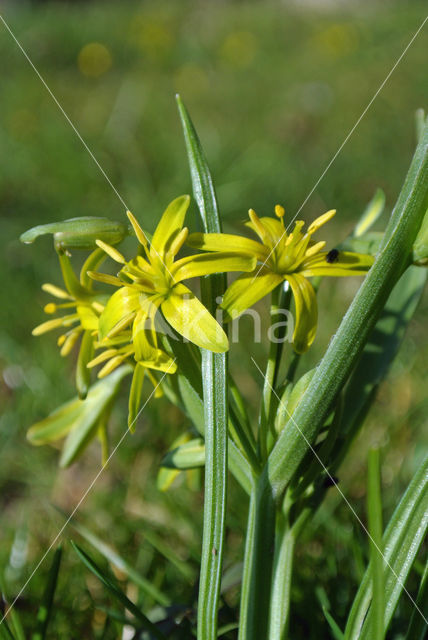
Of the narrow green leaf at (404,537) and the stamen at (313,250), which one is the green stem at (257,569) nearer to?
the narrow green leaf at (404,537)

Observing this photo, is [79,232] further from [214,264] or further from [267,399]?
[267,399]

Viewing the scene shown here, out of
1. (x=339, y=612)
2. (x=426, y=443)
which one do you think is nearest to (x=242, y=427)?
(x=339, y=612)

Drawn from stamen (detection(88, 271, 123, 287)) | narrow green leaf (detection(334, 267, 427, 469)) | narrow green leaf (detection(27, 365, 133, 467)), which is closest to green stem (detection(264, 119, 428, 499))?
narrow green leaf (detection(334, 267, 427, 469))

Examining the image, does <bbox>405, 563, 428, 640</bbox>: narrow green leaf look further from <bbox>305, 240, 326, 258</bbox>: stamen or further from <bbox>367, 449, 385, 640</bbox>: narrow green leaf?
<bbox>305, 240, 326, 258</bbox>: stamen

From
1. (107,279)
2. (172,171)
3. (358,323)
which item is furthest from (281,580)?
(172,171)

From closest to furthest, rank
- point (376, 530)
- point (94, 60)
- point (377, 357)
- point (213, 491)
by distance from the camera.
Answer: point (376, 530), point (213, 491), point (377, 357), point (94, 60)

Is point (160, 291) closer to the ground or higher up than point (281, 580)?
higher up
